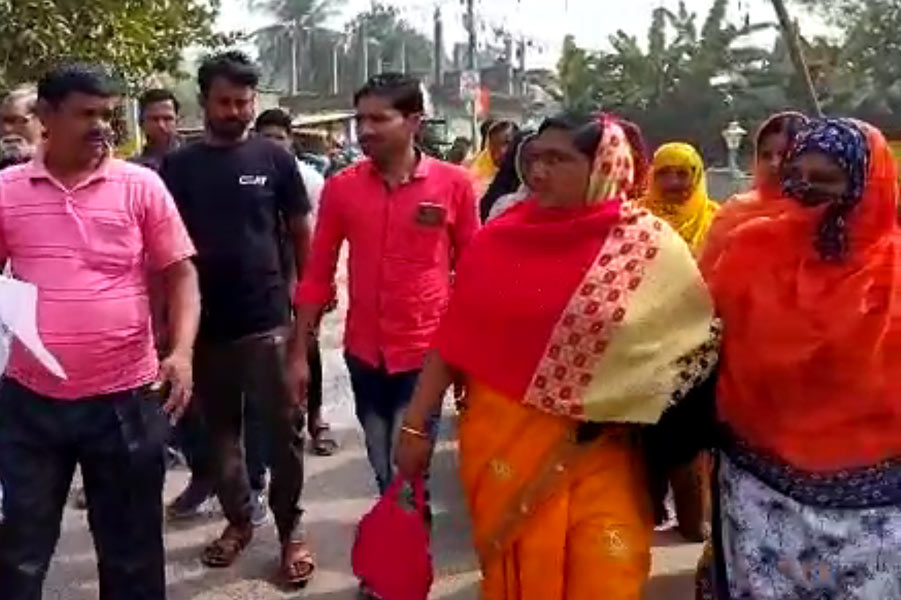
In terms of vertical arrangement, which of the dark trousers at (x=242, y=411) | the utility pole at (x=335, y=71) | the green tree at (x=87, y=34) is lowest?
the utility pole at (x=335, y=71)

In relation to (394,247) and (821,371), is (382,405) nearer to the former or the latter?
(394,247)

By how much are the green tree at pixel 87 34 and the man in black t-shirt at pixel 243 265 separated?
6455 millimetres

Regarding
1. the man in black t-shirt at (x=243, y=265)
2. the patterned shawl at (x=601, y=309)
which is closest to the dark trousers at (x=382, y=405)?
the man in black t-shirt at (x=243, y=265)

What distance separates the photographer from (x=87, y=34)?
12.8 m

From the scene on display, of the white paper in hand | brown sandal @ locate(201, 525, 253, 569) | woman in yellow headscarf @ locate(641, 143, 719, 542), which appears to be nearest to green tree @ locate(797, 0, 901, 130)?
woman in yellow headscarf @ locate(641, 143, 719, 542)

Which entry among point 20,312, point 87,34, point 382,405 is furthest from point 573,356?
point 87,34

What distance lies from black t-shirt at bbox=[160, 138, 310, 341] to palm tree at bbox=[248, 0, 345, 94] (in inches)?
2515

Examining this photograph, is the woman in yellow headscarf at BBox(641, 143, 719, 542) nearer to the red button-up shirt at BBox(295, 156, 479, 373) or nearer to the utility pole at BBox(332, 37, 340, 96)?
the red button-up shirt at BBox(295, 156, 479, 373)

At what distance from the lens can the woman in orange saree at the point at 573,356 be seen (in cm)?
313

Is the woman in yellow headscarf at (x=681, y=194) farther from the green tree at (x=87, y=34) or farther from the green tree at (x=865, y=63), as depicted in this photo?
the green tree at (x=865, y=63)

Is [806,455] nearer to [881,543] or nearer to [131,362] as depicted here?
[881,543]

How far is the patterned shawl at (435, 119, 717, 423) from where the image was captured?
3.12 m

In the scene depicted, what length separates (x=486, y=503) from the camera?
3354 mm

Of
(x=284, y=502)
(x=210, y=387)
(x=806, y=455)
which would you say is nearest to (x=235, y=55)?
(x=210, y=387)
